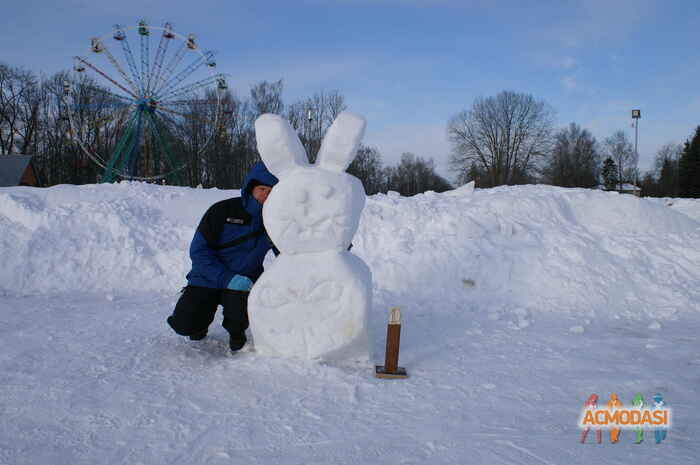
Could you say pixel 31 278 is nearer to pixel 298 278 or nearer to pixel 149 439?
pixel 298 278

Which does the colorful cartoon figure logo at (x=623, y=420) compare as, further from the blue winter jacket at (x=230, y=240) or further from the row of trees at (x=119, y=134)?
the row of trees at (x=119, y=134)

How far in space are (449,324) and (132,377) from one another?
9.75ft

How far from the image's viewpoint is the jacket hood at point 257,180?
3.60 meters

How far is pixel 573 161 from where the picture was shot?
4269 centimetres

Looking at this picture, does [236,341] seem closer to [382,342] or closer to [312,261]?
[312,261]

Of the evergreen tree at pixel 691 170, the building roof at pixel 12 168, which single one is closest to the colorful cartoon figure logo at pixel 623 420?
the building roof at pixel 12 168

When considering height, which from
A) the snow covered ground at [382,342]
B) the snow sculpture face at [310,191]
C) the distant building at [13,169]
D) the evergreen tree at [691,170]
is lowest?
the snow covered ground at [382,342]

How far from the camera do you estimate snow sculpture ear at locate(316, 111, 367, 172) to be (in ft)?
11.0

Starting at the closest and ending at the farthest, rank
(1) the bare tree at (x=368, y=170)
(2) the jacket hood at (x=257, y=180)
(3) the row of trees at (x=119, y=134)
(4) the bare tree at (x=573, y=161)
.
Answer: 1. (2) the jacket hood at (x=257, y=180)
2. (3) the row of trees at (x=119, y=134)
3. (1) the bare tree at (x=368, y=170)
4. (4) the bare tree at (x=573, y=161)

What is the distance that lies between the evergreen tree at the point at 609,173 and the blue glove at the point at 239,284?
1885 inches

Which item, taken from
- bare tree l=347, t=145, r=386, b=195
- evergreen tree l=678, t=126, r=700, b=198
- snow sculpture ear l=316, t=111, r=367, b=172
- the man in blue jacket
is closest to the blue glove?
the man in blue jacket

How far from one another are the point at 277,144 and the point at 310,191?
413 mm

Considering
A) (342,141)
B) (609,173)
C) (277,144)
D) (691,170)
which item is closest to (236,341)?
(277,144)

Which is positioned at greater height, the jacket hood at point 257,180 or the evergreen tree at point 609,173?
the evergreen tree at point 609,173
